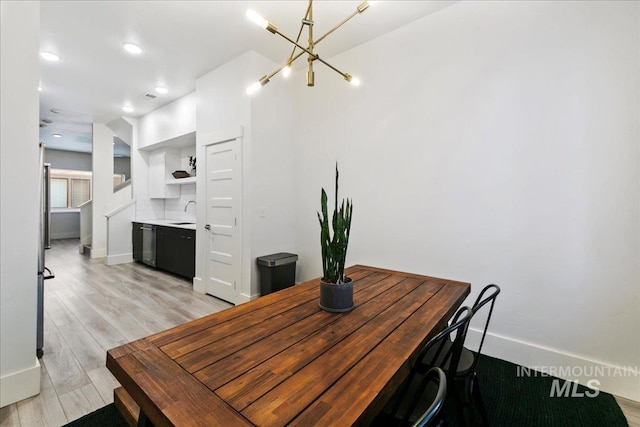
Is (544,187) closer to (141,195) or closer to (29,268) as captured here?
(29,268)

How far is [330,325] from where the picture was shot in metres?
1.25

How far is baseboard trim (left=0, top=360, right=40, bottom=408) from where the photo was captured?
5.70 ft

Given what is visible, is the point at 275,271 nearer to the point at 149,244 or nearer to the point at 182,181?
the point at 182,181

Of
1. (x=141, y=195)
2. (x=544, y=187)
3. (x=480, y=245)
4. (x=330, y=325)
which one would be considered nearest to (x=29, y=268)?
(x=330, y=325)

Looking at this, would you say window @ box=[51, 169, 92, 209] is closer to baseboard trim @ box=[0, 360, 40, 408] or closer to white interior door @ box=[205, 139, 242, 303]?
white interior door @ box=[205, 139, 242, 303]

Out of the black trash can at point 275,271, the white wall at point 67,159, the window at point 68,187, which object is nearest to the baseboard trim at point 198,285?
the black trash can at point 275,271

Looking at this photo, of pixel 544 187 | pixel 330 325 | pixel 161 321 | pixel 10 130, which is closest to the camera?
pixel 330 325

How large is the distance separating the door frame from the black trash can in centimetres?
16

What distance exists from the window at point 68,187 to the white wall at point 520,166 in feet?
36.4

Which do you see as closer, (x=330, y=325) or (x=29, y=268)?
(x=330, y=325)

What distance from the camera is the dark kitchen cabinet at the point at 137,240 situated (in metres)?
5.49

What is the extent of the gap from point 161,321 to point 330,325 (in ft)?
8.23

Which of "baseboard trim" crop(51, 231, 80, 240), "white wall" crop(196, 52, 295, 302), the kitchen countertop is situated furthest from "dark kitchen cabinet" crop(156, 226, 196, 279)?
"baseboard trim" crop(51, 231, 80, 240)

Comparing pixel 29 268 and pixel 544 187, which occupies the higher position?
pixel 544 187
